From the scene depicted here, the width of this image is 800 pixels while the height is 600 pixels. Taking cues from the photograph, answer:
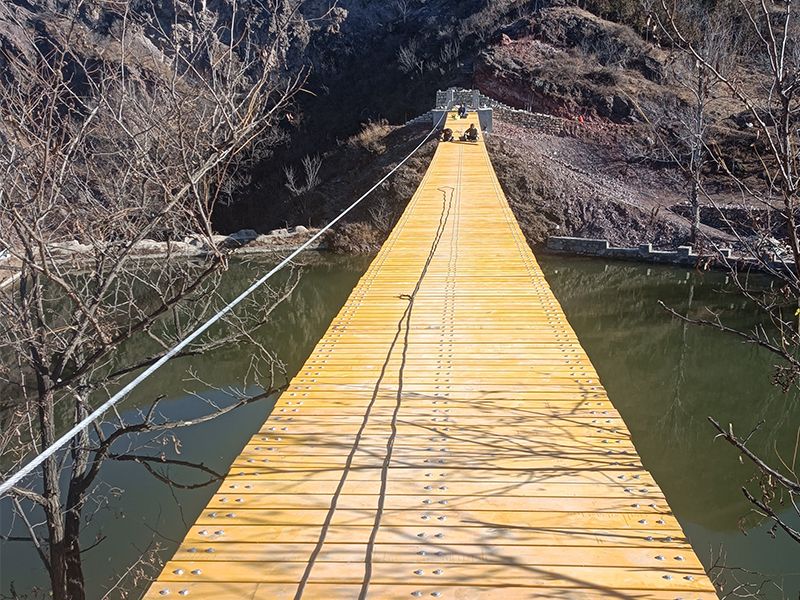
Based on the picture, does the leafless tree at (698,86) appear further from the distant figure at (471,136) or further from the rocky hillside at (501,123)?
the distant figure at (471,136)

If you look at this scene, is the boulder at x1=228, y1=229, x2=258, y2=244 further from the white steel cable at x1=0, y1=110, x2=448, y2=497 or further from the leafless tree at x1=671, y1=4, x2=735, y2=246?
the white steel cable at x1=0, y1=110, x2=448, y2=497

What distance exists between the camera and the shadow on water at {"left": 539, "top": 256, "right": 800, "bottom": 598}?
22.5 ft

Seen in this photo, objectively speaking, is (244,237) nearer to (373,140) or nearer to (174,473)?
(373,140)

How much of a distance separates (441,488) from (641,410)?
7.61 metres

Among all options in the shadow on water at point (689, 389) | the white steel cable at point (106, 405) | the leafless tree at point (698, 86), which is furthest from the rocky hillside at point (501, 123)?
the white steel cable at point (106, 405)

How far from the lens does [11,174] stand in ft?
14.1

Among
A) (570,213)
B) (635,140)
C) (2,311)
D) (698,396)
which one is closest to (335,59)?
(635,140)

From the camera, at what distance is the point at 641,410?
959 centimetres


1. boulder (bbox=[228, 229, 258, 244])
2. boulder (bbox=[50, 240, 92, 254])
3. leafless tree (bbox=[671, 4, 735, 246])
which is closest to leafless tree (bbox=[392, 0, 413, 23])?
leafless tree (bbox=[671, 4, 735, 246])

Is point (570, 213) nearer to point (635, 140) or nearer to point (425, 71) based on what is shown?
point (635, 140)

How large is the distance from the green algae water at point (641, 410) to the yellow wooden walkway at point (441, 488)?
277 cm

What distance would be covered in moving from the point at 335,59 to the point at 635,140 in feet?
82.5

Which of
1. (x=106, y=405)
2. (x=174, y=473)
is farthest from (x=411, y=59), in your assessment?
(x=106, y=405)

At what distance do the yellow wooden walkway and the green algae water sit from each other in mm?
2775
